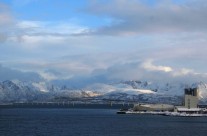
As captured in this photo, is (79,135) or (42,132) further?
(42,132)

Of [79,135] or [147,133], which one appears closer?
[79,135]

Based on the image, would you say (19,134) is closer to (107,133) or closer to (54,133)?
(54,133)

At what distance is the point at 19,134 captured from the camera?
381ft

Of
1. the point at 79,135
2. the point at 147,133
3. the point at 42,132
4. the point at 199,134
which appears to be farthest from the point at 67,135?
the point at 199,134

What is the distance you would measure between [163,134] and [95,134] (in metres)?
15.7

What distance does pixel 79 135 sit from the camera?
375 feet

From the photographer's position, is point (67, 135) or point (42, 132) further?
point (42, 132)

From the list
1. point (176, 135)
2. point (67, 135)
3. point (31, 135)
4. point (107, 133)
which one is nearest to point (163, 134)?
point (176, 135)

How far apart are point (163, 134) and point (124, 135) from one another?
9461 millimetres

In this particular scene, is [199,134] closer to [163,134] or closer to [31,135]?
[163,134]

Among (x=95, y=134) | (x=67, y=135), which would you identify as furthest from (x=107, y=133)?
(x=67, y=135)

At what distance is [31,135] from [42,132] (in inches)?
345

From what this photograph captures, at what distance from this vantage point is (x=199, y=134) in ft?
389

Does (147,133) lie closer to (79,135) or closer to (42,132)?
(79,135)
